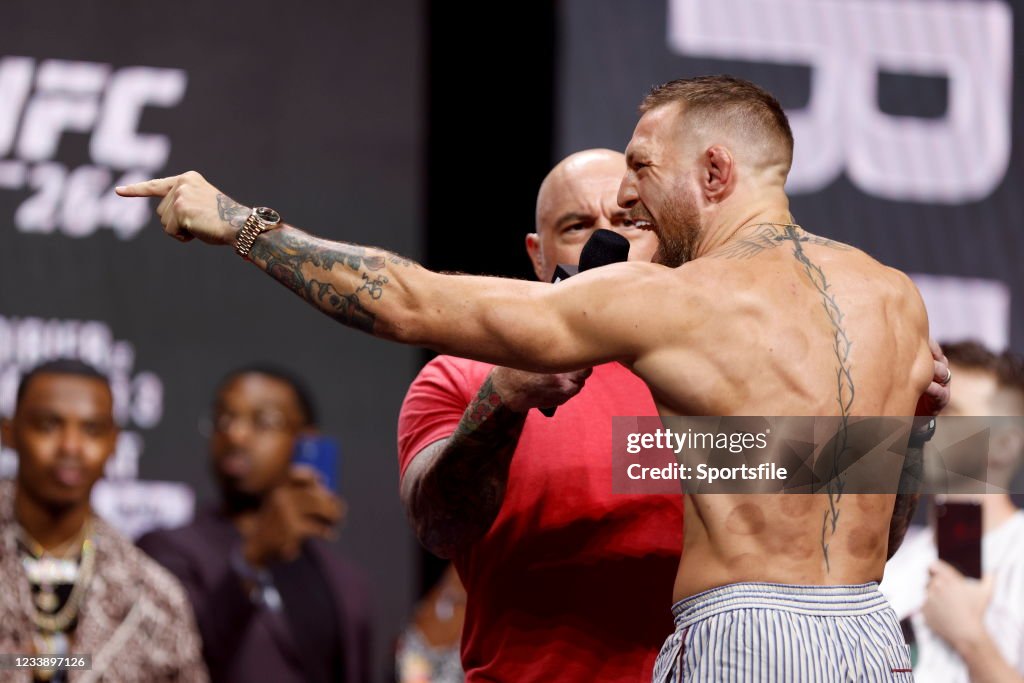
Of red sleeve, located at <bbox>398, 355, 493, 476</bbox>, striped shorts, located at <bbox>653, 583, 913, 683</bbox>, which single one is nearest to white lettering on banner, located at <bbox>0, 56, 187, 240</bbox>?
red sleeve, located at <bbox>398, 355, 493, 476</bbox>

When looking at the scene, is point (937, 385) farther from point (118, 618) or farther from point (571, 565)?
point (118, 618)

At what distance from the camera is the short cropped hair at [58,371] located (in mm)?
4008

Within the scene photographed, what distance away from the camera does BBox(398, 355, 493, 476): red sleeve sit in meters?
2.58

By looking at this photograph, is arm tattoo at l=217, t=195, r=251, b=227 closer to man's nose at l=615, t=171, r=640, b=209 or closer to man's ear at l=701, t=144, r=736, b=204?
man's nose at l=615, t=171, r=640, b=209

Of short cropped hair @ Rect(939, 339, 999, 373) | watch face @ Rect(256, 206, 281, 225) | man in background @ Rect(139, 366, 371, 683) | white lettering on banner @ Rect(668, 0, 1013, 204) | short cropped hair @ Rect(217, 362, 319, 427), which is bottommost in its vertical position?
man in background @ Rect(139, 366, 371, 683)

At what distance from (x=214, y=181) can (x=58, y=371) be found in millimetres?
1170

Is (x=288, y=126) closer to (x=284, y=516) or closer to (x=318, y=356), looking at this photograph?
(x=318, y=356)

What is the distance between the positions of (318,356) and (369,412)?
0.29m

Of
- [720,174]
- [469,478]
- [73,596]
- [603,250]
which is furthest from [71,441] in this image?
[720,174]

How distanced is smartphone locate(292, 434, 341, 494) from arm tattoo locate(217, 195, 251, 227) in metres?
2.65

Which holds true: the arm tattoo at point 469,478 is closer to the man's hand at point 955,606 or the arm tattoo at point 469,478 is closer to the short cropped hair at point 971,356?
the man's hand at point 955,606

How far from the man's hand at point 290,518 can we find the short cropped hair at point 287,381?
261 mm

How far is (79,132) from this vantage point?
489 centimetres

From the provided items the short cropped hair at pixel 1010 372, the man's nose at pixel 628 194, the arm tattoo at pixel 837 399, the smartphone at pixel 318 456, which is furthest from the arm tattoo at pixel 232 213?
the smartphone at pixel 318 456
